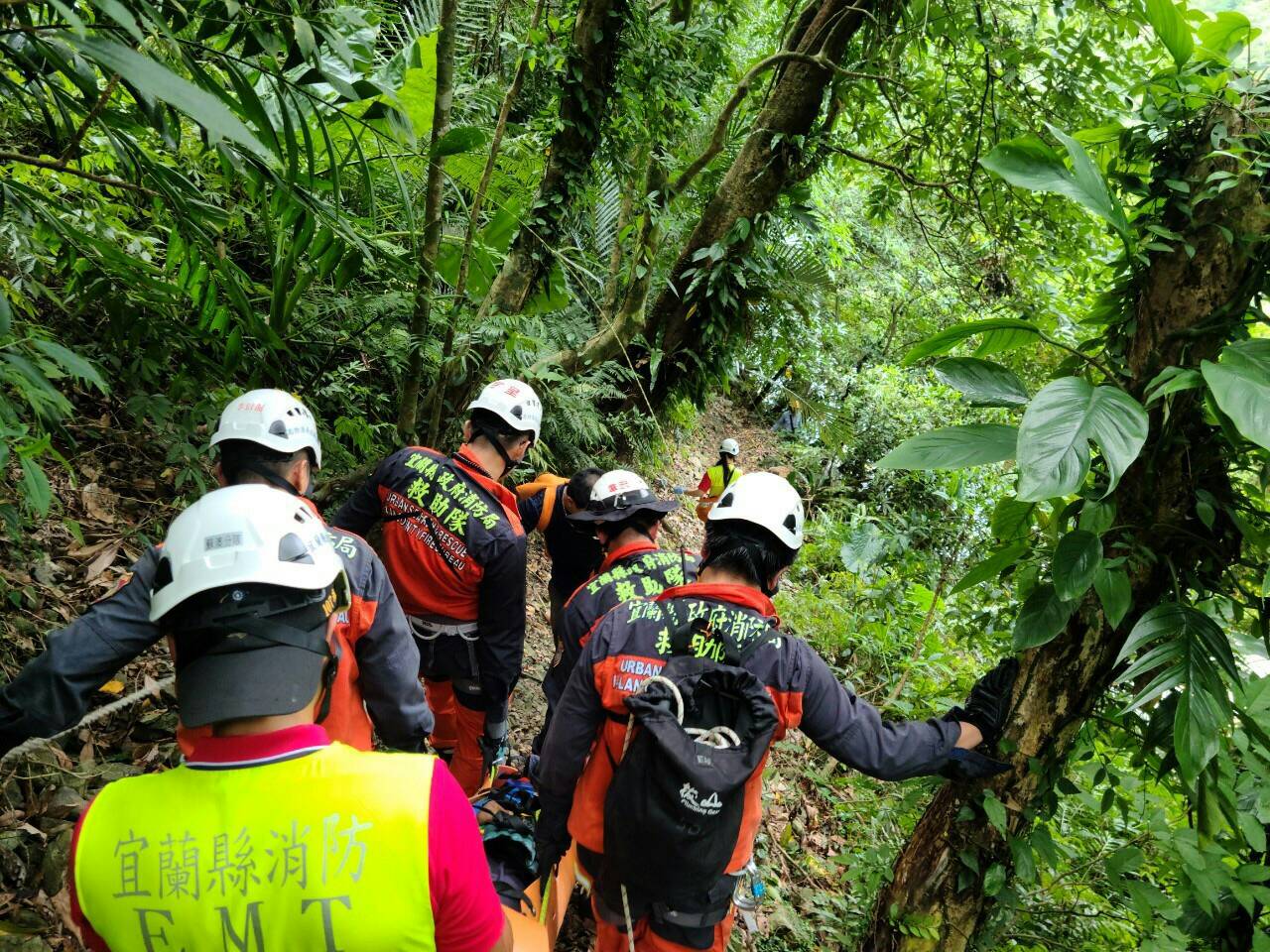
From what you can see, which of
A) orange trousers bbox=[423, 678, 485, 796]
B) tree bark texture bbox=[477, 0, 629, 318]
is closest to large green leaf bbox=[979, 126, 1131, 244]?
tree bark texture bbox=[477, 0, 629, 318]

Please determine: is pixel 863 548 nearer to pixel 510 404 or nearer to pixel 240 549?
pixel 510 404

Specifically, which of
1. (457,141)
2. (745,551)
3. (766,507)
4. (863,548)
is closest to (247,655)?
(745,551)

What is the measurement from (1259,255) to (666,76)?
392cm

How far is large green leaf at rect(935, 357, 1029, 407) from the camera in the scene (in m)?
2.13

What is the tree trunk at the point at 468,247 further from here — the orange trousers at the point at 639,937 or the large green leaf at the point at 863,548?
the large green leaf at the point at 863,548

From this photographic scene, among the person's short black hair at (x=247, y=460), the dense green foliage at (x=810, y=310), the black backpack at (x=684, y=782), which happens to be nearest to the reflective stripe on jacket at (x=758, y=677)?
the black backpack at (x=684, y=782)

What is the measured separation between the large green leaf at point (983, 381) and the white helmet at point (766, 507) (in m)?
0.59

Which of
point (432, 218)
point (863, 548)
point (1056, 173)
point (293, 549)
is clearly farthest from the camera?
point (863, 548)

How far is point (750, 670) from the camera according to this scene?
2.19 m

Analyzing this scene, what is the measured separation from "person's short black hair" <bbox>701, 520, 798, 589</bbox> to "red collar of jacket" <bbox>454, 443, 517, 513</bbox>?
1293 millimetres

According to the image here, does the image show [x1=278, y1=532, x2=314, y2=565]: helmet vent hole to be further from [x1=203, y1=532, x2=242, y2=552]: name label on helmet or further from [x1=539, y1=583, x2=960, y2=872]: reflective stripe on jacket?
[x1=539, y1=583, x2=960, y2=872]: reflective stripe on jacket

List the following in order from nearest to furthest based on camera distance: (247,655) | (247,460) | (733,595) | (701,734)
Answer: (247,655)
(701,734)
(733,595)
(247,460)

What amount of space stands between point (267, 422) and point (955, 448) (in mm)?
2302

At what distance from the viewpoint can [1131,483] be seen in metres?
2.11
